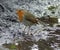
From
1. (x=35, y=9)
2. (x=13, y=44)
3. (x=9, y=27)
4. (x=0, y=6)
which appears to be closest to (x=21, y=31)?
(x=9, y=27)

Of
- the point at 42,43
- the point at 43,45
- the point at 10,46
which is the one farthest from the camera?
the point at 42,43

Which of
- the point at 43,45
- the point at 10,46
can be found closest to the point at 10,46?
the point at 10,46

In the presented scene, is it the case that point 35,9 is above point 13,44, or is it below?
above

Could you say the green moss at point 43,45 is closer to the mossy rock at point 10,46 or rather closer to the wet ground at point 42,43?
the wet ground at point 42,43

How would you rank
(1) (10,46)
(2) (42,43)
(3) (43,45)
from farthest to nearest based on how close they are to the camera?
(2) (42,43), (3) (43,45), (1) (10,46)

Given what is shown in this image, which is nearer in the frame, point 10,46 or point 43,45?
point 10,46

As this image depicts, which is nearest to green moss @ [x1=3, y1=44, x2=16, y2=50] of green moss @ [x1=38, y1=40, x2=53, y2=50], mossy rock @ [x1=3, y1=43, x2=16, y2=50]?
mossy rock @ [x1=3, y1=43, x2=16, y2=50]

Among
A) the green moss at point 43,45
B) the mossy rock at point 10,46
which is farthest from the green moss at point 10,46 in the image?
the green moss at point 43,45

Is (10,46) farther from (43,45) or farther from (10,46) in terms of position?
(43,45)

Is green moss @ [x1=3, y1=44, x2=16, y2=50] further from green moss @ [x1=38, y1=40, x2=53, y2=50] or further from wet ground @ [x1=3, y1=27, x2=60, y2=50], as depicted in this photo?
green moss @ [x1=38, y1=40, x2=53, y2=50]

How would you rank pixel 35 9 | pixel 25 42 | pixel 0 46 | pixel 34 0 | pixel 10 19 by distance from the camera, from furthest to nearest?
pixel 34 0 → pixel 35 9 → pixel 10 19 → pixel 25 42 → pixel 0 46

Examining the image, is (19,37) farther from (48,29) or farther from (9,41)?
(48,29)
